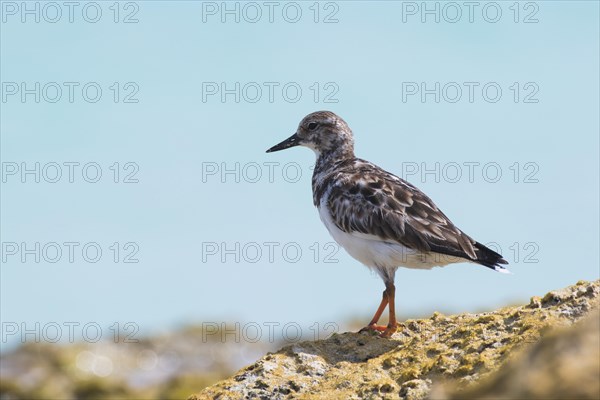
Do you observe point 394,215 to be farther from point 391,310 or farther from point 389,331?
point 389,331

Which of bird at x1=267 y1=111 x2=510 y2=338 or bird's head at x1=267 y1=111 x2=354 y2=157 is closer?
bird at x1=267 y1=111 x2=510 y2=338

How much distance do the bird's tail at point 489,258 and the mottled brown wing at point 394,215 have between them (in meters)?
0.13

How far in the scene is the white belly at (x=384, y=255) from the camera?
13373mm

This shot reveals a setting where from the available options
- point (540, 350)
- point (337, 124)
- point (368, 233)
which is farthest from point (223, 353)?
point (540, 350)

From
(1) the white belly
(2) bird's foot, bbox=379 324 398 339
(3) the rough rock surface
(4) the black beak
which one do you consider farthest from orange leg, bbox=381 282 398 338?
(4) the black beak

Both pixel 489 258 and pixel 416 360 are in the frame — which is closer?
pixel 416 360

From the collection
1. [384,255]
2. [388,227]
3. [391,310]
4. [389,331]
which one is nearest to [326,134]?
[388,227]

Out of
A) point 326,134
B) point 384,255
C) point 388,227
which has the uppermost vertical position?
point 326,134

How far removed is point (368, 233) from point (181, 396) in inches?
243

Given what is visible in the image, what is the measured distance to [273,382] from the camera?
923cm

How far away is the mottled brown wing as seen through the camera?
13273mm

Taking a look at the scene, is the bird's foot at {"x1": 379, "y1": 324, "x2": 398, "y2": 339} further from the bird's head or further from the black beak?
the black beak

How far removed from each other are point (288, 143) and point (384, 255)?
4823 mm

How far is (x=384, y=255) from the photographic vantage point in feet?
44.1
